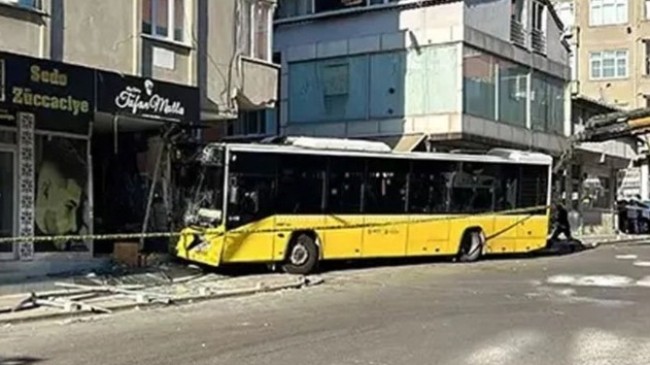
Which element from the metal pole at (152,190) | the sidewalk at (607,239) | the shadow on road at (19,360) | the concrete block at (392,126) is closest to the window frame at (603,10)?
the sidewalk at (607,239)

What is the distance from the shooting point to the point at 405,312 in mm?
14117

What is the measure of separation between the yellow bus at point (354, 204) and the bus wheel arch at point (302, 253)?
22 mm

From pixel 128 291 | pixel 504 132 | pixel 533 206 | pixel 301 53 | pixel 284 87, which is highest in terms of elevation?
pixel 301 53

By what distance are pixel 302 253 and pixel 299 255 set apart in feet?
0.29

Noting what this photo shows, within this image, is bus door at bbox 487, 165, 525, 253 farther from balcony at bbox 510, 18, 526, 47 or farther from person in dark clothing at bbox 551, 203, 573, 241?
balcony at bbox 510, 18, 526, 47

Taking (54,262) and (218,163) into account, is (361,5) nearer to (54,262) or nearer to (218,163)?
(218,163)

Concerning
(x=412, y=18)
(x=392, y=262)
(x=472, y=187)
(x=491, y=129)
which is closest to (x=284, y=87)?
(x=412, y=18)

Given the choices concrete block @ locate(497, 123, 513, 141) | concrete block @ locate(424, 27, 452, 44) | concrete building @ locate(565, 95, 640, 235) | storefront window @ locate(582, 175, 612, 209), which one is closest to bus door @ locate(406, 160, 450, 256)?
concrete block @ locate(424, 27, 452, 44)

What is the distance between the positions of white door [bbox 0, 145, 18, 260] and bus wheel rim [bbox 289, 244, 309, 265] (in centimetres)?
587

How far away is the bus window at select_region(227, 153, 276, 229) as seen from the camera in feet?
64.9

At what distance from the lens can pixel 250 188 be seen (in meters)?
20.1

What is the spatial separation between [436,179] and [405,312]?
34.6ft

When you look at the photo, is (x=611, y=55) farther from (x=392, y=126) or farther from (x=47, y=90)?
(x=47, y=90)

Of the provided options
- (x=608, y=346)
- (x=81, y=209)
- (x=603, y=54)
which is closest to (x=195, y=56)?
(x=81, y=209)
